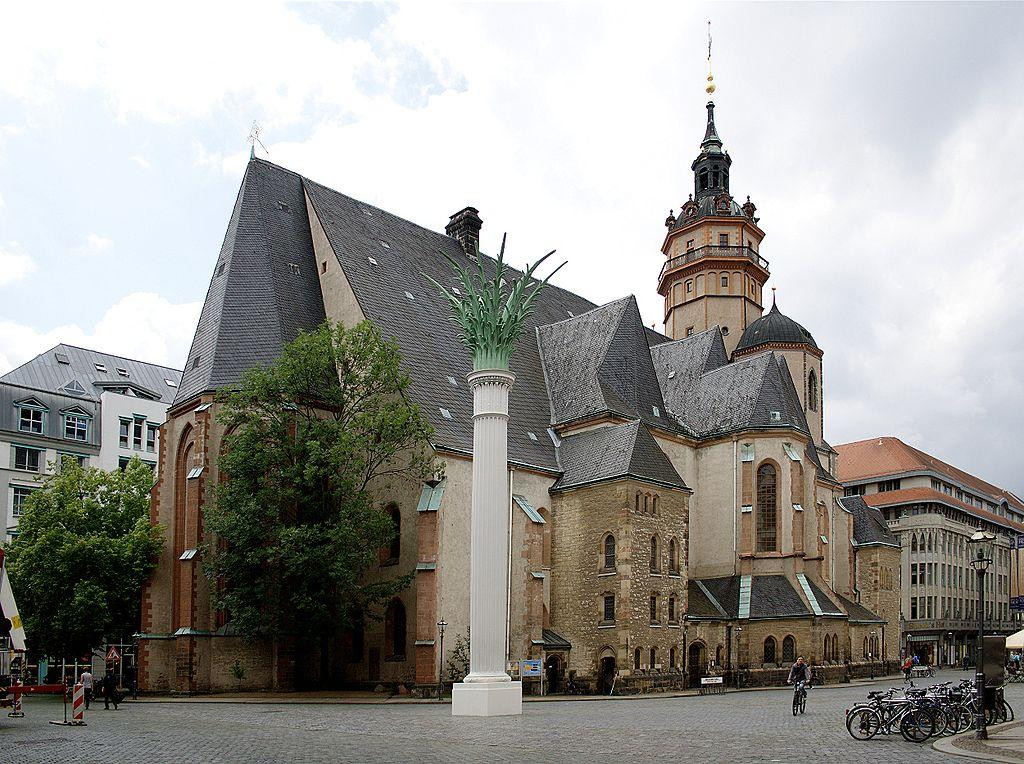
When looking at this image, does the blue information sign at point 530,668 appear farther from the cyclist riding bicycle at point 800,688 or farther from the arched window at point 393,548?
the cyclist riding bicycle at point 800,688

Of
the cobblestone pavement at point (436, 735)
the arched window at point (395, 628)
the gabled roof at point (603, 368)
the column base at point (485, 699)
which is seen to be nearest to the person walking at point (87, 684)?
the cobblestone pavement at point (436, 735)

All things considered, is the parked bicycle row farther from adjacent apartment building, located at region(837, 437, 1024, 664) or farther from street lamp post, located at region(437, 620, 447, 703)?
adjacent apartment building, located at region(837, 437, 1024, 664)

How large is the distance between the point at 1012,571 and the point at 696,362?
6037 centimetres

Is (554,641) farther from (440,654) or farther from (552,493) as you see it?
(552,493)

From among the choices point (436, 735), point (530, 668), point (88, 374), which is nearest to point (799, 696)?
point (436, 735)

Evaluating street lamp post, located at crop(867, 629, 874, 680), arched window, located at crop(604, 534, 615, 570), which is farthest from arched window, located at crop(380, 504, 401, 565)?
street lamp post, located at crop(867, 629, 874, 680)

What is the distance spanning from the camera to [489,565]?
2925 cm

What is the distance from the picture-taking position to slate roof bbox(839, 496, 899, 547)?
6334 cm

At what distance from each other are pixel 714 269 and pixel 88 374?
39.7 metres

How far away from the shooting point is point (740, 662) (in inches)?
1890

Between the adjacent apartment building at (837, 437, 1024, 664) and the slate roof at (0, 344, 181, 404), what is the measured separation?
50.6 meters

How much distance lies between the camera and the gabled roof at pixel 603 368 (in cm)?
4872

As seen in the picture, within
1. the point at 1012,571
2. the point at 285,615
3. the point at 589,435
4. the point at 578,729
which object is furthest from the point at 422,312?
the point at 1012,571

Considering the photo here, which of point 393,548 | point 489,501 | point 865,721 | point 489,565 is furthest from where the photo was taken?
point 393,548
